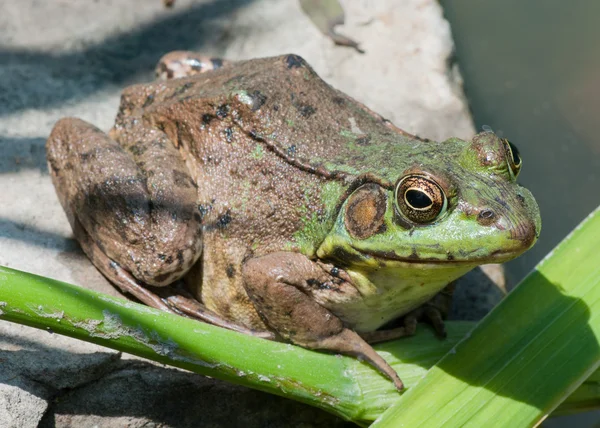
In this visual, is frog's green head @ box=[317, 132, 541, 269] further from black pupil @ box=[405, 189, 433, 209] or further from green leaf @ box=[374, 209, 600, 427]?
green leaf @ box=[374, 209, 600, 427]

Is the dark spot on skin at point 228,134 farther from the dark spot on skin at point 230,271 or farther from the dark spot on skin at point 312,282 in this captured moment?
the dark spot on skin at point 312,282

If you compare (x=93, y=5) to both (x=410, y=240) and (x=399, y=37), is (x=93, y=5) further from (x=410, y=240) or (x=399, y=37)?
(x=410, y=240)

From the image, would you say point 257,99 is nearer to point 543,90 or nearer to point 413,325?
point 413,325

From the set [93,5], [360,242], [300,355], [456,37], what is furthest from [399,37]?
[300,355]

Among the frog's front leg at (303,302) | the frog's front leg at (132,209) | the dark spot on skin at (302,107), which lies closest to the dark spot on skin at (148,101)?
the frog's front leg at (132,209)

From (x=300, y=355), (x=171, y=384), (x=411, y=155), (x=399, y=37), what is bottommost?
(x=171, y=384)

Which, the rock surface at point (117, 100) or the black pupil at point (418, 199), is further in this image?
the rock surface at point (117, 100)
